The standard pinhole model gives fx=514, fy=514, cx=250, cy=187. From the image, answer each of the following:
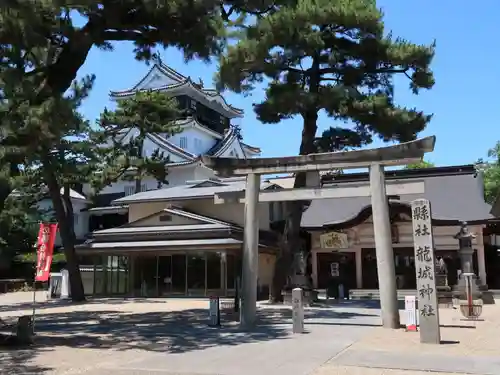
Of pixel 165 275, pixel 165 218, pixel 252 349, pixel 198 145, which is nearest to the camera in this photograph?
pixel 252 349

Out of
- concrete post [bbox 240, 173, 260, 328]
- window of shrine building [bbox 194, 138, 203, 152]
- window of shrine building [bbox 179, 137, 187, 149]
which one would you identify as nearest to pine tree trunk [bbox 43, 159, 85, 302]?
concrete post [bbox 240, 173, 260, 328]

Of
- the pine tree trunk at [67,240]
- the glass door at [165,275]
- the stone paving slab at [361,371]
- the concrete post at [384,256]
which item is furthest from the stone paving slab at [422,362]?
the glass door at [165,275]

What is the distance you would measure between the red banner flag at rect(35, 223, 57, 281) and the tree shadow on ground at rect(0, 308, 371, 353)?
4.96 ft

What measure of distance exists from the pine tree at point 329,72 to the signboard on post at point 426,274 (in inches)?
347

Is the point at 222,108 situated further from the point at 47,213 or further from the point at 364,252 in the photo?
the point at 364,252

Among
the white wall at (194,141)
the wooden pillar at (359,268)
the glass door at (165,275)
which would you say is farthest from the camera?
the white wall at (194,141)

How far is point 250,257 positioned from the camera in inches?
555

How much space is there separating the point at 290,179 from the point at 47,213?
61.6 ft

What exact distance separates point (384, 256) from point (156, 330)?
243 inches

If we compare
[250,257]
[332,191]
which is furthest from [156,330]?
[332,191]

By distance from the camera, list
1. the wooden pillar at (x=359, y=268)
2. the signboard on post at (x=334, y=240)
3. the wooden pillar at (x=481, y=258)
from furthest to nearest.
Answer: the signboard on post at (x=334, y=240) → the wooden pillar at (x=359, y=268) → the wooden pillar at (x=481, y=258)

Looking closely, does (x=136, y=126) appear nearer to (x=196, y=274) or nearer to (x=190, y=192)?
(x=190, y=192)

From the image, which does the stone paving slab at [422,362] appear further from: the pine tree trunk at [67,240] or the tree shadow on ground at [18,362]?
the pine tree trunk at [67,240]

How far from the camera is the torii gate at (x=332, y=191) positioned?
12984mm
